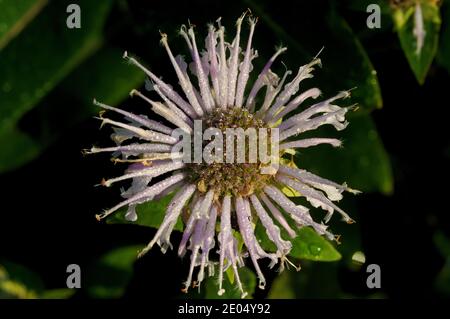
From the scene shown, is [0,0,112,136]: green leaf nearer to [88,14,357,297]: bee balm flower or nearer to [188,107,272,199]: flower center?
[88,14,357,297]: bee balm flower

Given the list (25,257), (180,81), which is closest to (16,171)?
(25,257)

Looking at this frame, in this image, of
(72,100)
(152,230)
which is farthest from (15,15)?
(152,230)

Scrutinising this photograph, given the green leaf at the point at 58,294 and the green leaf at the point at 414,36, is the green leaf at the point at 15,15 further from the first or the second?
the green leaf at the point at 414,36

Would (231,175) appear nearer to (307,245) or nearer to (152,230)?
(307,245)

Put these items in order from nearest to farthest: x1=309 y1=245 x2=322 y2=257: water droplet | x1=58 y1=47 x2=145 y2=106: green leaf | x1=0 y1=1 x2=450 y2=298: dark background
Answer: x1=309 y1=245 x2=322 y2=257: water droplet < x1=0 y1=1 x2=450 y2=298: dark background < x1=58 y1=47 x2=145 y2=106: green leaf

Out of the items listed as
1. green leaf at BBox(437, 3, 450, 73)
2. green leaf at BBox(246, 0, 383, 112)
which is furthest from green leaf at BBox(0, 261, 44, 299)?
green leaf at BBox(437, 3, 450, 73)

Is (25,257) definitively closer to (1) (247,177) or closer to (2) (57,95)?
(2) (57,95)

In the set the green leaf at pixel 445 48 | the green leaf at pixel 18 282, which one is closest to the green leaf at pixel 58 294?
the green leaf at pixel 18 282
